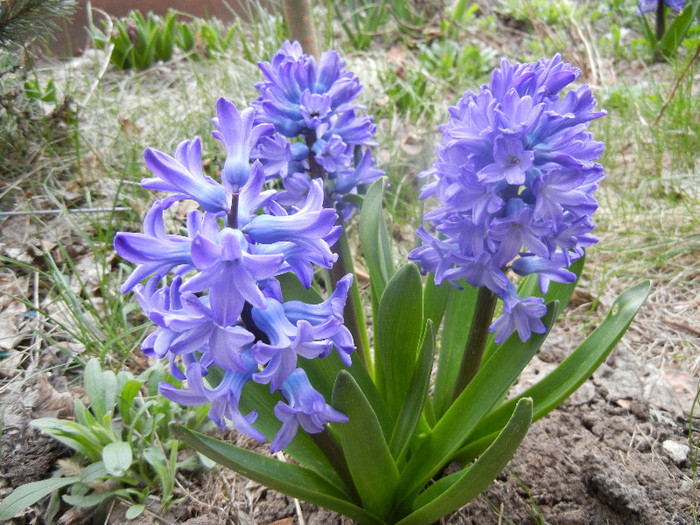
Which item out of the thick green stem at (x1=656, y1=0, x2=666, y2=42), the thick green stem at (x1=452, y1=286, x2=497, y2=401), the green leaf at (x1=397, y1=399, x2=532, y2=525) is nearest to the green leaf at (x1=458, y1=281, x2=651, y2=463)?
the thick green stem at (x1=452, y1=286, x2=497, y2=401)

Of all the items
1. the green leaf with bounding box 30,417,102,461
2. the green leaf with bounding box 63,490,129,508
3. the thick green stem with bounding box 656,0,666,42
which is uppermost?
the thick green stem with bounding box 656,0,666,42

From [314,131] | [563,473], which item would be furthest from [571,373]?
[314,131]

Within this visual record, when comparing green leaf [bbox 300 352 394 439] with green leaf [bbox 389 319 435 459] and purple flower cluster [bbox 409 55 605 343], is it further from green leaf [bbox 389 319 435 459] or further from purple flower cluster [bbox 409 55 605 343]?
purple flower cluster [bbox 409 55 605 343]

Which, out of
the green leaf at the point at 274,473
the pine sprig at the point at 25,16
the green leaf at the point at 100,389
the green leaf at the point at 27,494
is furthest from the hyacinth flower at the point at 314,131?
the pine sprig at the point at 25,16

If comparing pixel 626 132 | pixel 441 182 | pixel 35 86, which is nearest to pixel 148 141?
pixel 35 86

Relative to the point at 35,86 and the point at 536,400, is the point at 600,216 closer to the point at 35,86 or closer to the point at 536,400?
the point at 536,400

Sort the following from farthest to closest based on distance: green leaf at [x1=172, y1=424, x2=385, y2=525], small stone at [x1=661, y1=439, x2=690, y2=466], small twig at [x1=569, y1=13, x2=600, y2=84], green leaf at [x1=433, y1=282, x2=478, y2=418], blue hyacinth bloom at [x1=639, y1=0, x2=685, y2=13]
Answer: blue hyacinth bloom at [x1=639, y1=0, x2=685, y2=13] < small twig at [x1=569, y1=13, x2=600, y2=84] < small stone at [x1=661, y1=439, x2=690, y2=466] < green leaf at [x1=433, y1=282, x2=478, y2=418] < green leaf at [x1=172, y1=424, x2=385, y2=525]
